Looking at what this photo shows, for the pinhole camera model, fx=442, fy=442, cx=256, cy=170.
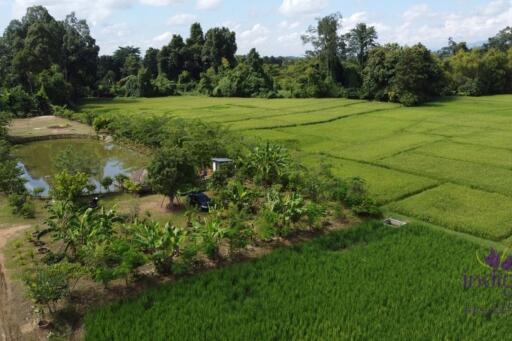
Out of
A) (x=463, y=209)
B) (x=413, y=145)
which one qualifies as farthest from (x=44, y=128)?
(x=463, y=209)

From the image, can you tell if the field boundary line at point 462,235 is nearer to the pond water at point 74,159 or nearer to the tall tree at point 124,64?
the pond water at point 74,159

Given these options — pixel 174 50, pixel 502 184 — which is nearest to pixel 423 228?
pixel 502 184

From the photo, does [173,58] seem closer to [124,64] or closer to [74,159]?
[124,64]

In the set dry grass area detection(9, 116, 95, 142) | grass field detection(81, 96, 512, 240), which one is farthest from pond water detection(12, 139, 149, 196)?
grass field detection(81, 96, 512, 240)

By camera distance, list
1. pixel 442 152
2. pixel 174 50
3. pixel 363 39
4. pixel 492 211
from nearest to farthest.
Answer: pixel 492 211 → pixel 442 152 → pixel 363 39 → pixel 174 50

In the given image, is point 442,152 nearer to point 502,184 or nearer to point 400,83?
point 502,184

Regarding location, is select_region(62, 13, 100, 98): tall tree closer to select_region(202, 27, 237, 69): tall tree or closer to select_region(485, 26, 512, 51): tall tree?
select_region(202, 27, 237, 69): tall tree

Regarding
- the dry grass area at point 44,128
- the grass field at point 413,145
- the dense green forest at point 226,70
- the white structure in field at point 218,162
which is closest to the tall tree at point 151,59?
the dense green forest at point 226,70
